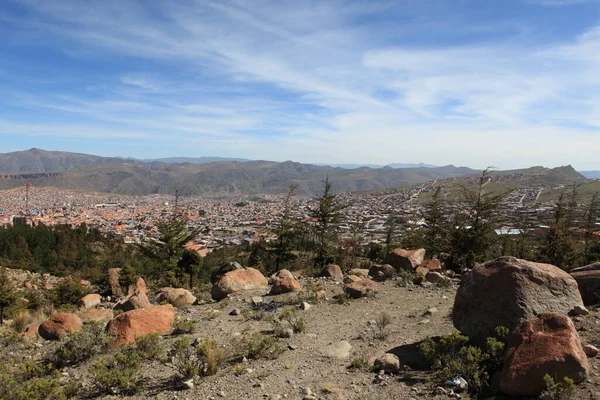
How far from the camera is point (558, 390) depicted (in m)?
4.57

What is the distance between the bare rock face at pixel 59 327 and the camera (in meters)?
9.39

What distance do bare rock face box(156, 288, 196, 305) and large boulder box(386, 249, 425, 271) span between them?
30.9 ft

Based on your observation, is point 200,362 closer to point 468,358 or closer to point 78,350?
point 78,350

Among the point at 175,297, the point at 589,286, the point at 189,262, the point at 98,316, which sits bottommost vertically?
the point at 189,262

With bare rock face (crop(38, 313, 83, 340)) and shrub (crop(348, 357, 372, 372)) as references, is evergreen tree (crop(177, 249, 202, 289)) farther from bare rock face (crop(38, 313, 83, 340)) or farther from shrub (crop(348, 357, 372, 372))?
shrub (crop(348, 357, 372, 372))

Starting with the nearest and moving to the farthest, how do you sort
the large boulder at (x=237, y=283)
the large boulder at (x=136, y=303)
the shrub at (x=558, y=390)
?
the shrub at (x=558, y=390)
the large boulder at (x=136, y=303)
the large boulder at (x=237, y=283)

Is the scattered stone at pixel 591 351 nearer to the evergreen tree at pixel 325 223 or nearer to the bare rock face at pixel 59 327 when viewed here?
the bare rock face at pixel 59 327

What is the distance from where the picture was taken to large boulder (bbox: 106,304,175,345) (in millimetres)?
8312

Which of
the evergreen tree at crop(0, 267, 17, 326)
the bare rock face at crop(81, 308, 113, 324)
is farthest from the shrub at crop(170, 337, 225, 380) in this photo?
the evergreen tree at crop(0, 267, 17, 326)

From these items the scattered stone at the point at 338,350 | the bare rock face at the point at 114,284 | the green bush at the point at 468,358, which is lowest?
the bare rock face at the point at 114,284

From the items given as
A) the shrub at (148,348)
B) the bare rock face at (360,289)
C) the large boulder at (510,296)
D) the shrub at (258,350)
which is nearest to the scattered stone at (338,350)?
the shrub at (258,350)

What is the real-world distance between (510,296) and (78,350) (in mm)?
9111

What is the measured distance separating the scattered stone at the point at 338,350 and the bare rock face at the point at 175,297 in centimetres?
688

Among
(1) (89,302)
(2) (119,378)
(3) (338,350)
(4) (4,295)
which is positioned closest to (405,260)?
(3) (338,350)
